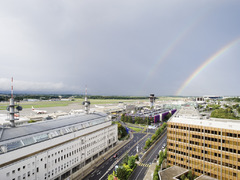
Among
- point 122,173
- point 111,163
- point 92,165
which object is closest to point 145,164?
point 111,163

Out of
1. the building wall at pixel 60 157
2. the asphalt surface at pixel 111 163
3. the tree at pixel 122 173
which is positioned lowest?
the asphalt surface at pixel 111 163

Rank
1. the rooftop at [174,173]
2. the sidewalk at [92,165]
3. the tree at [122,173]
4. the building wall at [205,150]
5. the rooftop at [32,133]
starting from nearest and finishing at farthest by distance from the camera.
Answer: the rooftop at [32,133] → the building wall at [205,150] → the rooftop at [174,173] → the tree at [122,173] → the sidewalk at [92,165]

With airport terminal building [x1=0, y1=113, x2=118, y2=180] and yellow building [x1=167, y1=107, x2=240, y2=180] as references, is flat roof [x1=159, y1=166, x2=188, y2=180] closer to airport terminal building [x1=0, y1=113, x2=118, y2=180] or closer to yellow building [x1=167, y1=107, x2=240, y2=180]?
yellow building [x1=167, y1=107, x2=240, y2=180]

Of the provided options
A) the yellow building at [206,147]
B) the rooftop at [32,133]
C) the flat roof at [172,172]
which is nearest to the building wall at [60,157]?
the rooftop at [32,133]

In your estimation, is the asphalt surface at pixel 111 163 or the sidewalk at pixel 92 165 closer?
Result: the sidewalk at pixel 92 165

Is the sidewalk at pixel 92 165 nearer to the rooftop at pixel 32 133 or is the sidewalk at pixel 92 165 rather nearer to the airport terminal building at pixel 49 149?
the airport terminal building at pixel 49 149

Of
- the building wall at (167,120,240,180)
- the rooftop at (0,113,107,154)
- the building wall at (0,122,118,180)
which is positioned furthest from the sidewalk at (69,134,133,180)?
the building wall at (167,120,240,180)

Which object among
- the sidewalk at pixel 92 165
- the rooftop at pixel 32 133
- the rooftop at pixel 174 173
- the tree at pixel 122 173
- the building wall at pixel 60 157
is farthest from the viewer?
the sidewalk at pixel 92 165
